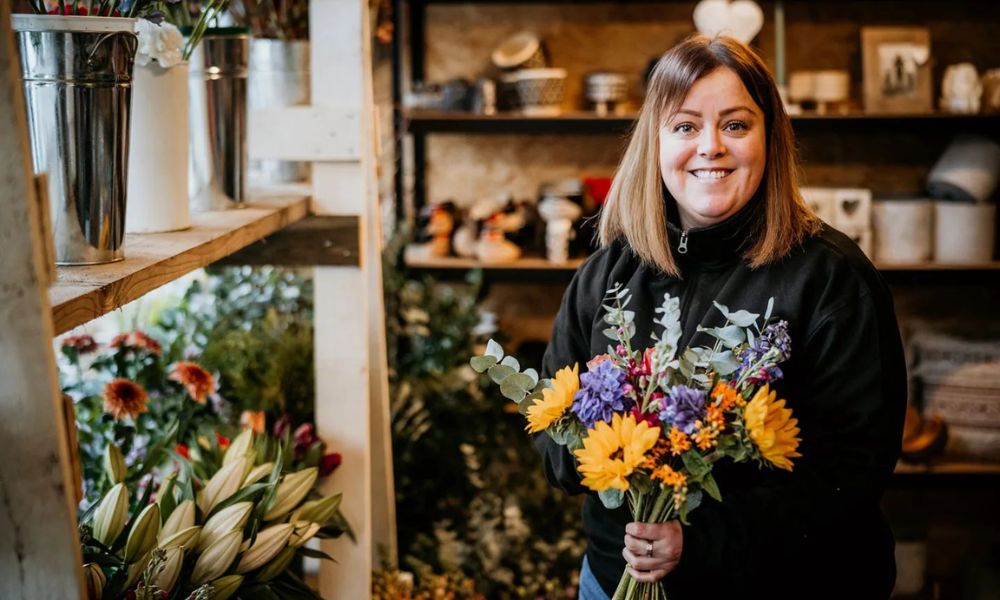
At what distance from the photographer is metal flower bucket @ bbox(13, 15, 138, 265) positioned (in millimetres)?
1211

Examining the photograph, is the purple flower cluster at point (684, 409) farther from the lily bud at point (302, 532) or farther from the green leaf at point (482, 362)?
the lily bud at point (302, 532)

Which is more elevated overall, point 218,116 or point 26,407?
point 218,116

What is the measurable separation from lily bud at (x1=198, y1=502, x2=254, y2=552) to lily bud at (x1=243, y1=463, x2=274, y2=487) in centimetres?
13

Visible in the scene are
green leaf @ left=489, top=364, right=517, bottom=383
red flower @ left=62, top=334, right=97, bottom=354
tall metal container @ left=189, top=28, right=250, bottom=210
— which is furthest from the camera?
red flower @ left=62, top=334, right=97, bottom=354

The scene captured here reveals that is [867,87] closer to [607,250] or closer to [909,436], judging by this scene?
[909,436]

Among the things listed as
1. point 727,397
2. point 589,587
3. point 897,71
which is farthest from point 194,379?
point 897,71

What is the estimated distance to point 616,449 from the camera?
118 cm

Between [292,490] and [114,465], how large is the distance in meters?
0.28

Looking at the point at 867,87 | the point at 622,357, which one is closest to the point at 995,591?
the point at 867,87

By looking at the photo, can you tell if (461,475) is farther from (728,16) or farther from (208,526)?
(728,16)

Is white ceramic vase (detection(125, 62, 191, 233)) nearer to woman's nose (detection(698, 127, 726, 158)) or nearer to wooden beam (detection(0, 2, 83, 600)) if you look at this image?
wooden beam (detection(0, 2, 83, 600))

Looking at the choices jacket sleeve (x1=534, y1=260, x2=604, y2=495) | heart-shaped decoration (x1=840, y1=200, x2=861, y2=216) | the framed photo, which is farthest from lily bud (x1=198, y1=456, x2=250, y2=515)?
the framed photo

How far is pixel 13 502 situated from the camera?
3.37ft

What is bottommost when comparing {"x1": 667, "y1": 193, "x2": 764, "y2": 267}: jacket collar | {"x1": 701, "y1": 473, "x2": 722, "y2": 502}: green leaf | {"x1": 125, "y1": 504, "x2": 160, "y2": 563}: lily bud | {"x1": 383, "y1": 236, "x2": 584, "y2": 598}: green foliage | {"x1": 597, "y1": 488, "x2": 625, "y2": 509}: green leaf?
{"x1": 383, "y1": 236, "x2": 584, "y2": 598}: green foliage
